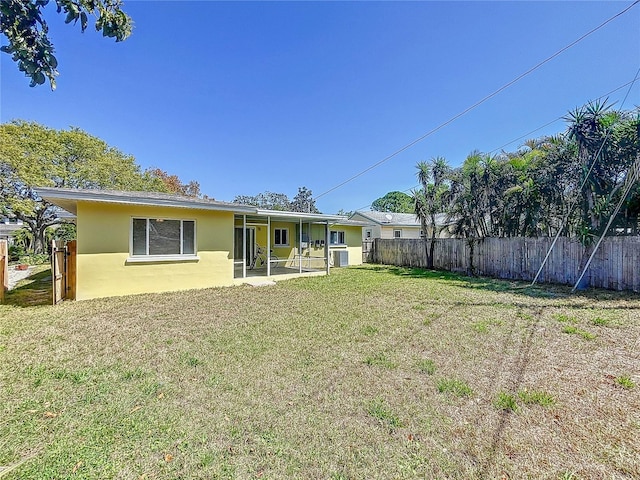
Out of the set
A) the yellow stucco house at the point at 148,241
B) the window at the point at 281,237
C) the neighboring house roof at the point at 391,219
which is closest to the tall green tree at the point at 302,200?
the neighboring house roof at the point at 391,219

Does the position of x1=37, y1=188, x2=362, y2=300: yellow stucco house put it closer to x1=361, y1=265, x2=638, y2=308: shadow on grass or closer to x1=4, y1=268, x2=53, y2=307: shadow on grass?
x1=4, y1=268, x2=53, y2=307: shadow on grass

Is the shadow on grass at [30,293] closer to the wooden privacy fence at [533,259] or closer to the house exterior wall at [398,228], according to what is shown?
the wooden privacy fence at [533,259]

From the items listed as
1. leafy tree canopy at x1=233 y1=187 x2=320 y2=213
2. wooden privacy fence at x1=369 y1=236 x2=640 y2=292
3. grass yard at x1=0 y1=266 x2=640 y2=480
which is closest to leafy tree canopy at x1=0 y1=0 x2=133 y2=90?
grass yard at x1=0 y1=266 x2=640 y2=480

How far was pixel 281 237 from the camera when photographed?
15109mm

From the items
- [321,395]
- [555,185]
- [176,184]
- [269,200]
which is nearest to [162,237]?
[321,395]

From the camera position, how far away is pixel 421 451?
7.22 ft

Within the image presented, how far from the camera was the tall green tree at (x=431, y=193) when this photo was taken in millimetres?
13727

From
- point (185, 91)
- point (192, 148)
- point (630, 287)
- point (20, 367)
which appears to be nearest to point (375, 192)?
point (192, 148)

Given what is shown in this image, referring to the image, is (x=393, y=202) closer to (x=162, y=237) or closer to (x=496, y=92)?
(x=496, y=92)

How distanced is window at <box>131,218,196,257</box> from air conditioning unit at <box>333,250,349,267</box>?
8.62m

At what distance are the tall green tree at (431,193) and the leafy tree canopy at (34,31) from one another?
530 inches

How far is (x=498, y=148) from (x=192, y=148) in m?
19.9

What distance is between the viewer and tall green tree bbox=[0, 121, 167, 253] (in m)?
17.2

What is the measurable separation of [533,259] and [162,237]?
42.0ft
